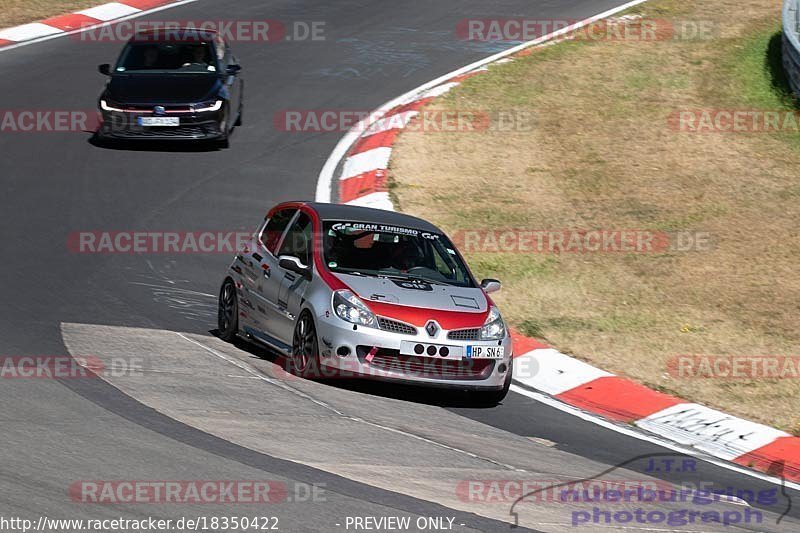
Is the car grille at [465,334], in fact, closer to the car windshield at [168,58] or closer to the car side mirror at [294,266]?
the car side mirror at [294,266]

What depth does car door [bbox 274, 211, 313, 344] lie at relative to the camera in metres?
11.1

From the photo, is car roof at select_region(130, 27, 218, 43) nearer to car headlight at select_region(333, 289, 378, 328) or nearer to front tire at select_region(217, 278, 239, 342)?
front tire at select_region(217, 278, 239, 342)

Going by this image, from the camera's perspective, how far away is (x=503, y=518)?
24.9 ft

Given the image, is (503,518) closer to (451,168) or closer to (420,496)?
(420,496)

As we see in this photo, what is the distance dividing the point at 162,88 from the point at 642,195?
22.2 ft

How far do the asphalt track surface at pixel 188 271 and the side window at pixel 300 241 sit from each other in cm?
98

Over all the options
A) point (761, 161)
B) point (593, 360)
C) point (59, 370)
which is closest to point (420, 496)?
point (59, 370)

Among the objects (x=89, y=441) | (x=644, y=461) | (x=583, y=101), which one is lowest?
(x=644, y=461)

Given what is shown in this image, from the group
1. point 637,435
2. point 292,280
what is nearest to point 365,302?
point 292,280

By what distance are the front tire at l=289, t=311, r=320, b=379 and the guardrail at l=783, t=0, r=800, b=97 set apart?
454 inches

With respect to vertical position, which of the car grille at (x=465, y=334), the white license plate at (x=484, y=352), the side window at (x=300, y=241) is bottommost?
the white license plate at (x=484, y=352)

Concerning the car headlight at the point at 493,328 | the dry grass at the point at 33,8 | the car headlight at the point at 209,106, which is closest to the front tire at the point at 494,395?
the car headlight at the point at 493,328

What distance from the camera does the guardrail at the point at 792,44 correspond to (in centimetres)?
1980

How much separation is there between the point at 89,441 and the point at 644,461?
4.10 m
